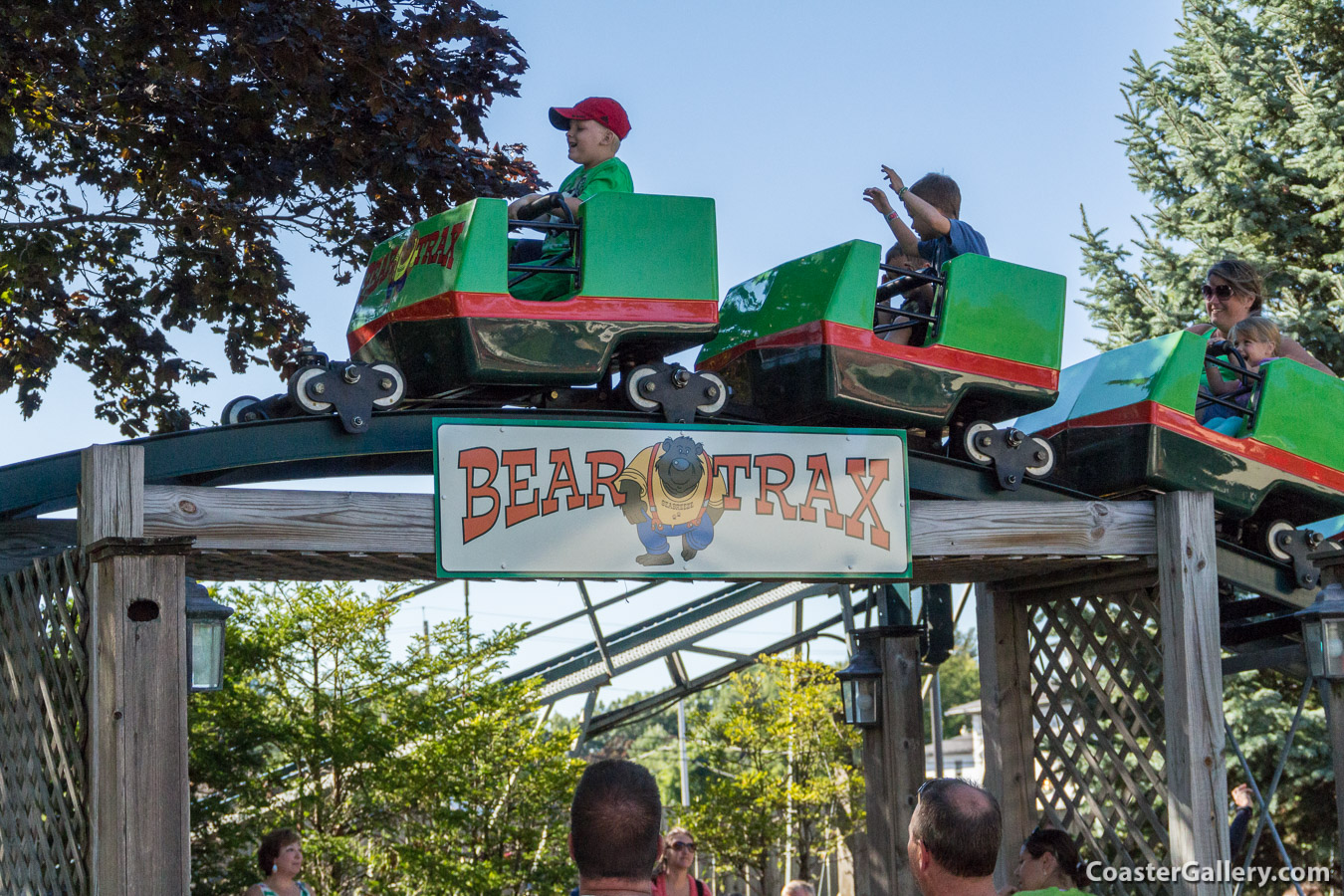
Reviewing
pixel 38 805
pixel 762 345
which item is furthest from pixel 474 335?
pixel 38 805

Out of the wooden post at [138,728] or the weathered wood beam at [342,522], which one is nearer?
the wooden post at [138,728]

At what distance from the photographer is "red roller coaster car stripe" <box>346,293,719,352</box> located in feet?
17.1

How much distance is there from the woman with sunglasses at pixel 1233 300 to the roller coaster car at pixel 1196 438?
0.81 feet

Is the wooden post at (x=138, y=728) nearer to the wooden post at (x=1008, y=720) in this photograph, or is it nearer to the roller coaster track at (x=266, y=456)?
the roller coaster track at (x=266, y=456)

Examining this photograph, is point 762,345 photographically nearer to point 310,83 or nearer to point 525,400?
point 525,400

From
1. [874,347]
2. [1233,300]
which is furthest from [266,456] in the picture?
[1233,300]

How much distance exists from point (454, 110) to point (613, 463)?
14.2 feet

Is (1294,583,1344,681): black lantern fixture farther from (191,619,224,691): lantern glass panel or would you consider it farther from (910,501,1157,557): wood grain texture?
(191,619,224,691): lantern glass panel

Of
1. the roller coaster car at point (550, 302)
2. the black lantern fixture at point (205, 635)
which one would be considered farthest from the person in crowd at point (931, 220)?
the black lantern fixture at point (205, 635)

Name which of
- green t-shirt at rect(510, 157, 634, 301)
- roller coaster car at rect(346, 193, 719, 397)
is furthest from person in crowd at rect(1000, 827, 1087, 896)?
green t-shirt at rect(510, 157, 634, 301)

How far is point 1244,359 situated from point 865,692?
2.69m

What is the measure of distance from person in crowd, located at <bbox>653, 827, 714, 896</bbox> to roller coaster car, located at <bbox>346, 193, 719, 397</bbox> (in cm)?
261

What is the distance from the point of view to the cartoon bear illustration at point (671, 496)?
540 cm

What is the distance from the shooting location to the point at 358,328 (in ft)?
19.3
